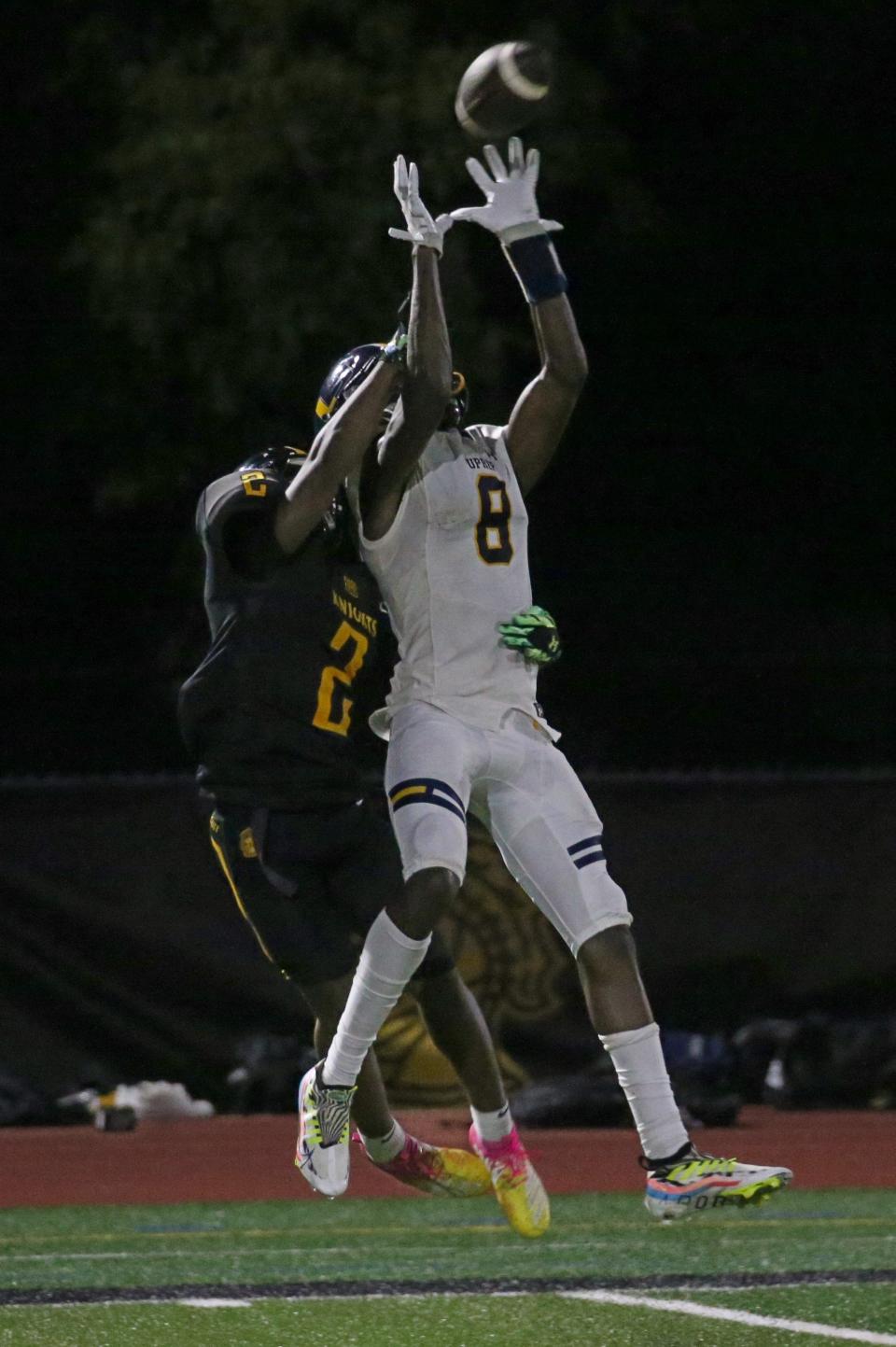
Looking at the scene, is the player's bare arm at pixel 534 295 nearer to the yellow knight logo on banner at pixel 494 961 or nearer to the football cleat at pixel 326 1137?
the football cleat at pixel 326 1137

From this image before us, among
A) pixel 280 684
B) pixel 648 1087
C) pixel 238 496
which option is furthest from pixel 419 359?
pixel 648 1087

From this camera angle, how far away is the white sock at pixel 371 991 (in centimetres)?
539

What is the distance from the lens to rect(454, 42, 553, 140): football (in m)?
5.61

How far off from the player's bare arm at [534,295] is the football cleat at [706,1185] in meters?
1.70

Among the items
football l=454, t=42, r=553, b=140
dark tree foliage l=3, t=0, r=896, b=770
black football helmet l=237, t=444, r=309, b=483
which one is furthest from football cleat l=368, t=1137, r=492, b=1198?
dark tree foliage l=3, t=0, r=896, b=770

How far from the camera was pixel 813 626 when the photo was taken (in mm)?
17297

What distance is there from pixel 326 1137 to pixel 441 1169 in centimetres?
56

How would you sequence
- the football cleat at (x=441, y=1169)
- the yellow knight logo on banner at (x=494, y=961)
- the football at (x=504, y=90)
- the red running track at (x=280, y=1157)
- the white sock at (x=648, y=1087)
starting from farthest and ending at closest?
the yellow knight logo on banner at (x=494, y=961) < the red running track at (x=280, y=1157) < the football cleat at (x=441, y=1169) < the football at (x=504, y=90) < the white sock at (x=648, y=1087)

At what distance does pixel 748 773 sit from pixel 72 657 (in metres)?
6.38

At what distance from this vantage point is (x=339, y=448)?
5.42 meters

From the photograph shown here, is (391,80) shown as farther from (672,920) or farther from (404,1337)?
(404,1337)

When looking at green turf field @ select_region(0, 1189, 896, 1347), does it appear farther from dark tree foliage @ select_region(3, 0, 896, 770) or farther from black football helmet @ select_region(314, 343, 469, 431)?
dark tree foliage @ select_region(3, 0, 896, 770)

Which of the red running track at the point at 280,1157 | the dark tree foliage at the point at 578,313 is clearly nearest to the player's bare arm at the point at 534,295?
the red running track at the point at 280,1157

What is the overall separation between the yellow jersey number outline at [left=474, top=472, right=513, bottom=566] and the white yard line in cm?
201
